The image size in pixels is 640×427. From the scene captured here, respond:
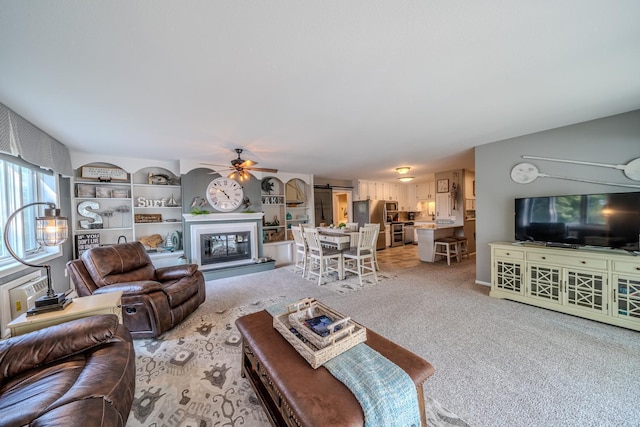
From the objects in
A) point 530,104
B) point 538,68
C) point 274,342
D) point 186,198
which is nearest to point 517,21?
point 538,68

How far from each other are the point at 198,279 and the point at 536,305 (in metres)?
4.44

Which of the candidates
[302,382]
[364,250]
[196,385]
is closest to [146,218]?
[196,385]

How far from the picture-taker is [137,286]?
2.33m

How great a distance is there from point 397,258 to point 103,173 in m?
6.58

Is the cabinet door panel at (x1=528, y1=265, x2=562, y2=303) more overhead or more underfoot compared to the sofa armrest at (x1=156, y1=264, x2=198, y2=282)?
more underfoot

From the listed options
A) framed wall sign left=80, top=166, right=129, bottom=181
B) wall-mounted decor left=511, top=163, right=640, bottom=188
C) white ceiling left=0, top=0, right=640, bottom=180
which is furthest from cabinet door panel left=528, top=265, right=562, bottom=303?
framed wall sign left=80, top=166, right=129, bottom=181

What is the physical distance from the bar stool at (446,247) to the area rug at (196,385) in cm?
423

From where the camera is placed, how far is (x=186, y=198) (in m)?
4.61

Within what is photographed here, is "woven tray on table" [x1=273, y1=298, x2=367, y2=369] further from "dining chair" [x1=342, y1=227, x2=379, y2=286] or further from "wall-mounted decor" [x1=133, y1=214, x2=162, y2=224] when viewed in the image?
"wall-mounted decor" [x1=133, y1=214, x2=162, y2=224]

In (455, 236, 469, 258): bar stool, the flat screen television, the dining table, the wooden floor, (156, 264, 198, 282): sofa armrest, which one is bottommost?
the wooden floor

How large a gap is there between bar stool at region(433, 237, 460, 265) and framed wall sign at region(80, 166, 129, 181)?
6651 mm

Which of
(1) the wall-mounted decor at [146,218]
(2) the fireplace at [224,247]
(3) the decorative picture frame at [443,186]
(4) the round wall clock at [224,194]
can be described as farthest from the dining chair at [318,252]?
(3) the decorative picture frame at [443,186]

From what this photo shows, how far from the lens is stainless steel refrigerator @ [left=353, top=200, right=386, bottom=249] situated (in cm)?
703

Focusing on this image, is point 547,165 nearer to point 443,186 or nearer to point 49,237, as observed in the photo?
point 443,186
